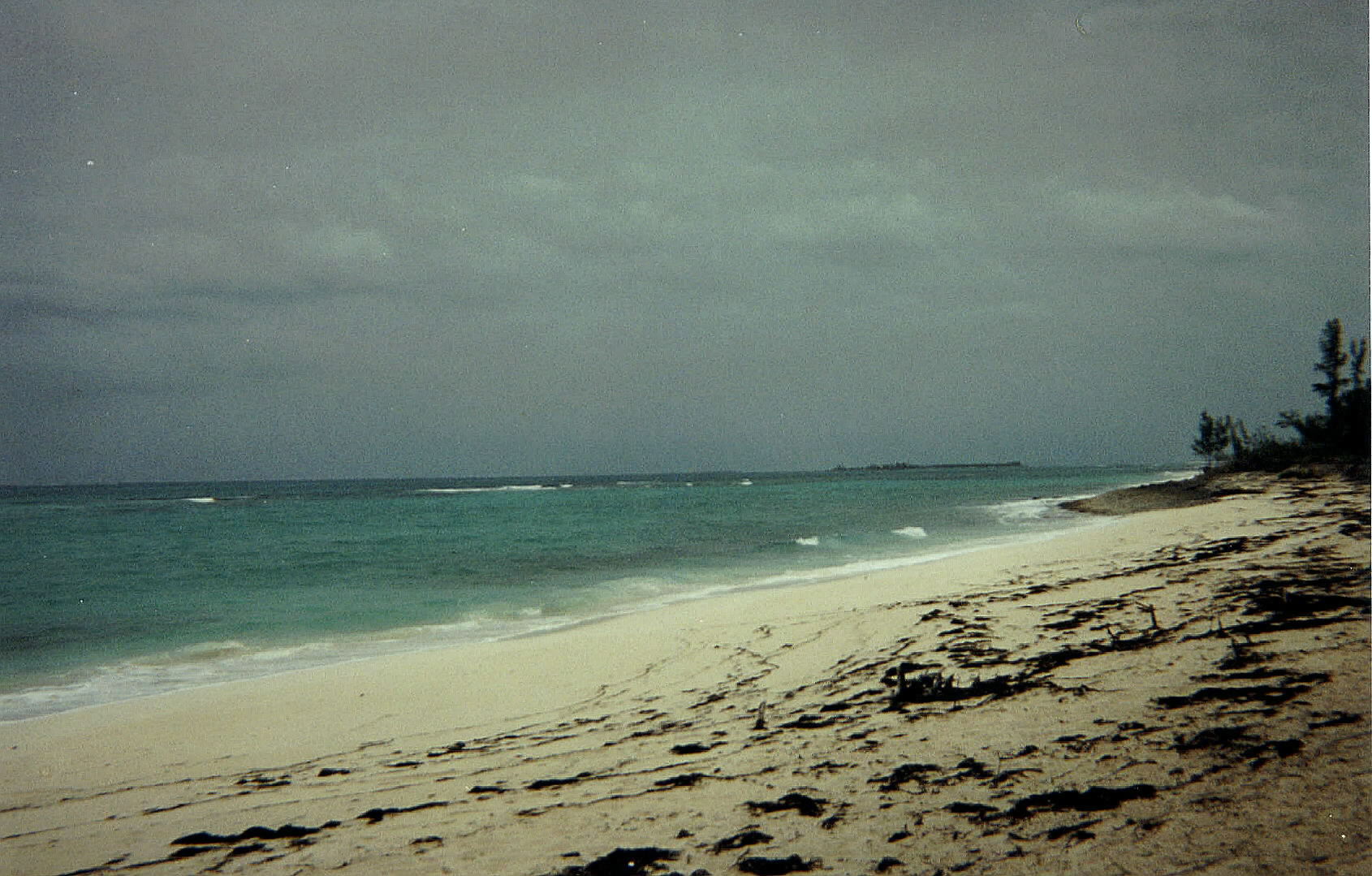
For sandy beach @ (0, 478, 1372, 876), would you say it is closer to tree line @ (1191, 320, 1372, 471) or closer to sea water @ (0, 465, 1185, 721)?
sea water @ (0, 465, 1185, 721)

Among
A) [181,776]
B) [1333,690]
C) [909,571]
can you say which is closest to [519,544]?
[909,571]

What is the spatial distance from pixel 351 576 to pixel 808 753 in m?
16.4

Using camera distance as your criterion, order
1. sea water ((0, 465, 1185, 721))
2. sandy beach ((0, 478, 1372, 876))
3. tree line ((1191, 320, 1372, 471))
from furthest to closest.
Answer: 1. tree line ((1191, 320, 1372, 471))
2. sea water ((0, 465, 1185, 721))
3. sandy beach ((0, 478, 1372, 876))

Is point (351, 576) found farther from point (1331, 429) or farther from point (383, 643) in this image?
point (1331, 429)

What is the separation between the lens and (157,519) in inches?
1451

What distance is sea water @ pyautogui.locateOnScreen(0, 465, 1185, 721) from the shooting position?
10.6 meters

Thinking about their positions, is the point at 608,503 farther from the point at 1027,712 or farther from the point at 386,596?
the point at 1027,712

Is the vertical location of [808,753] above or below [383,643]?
above

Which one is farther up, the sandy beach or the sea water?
Answer: the sandy beach

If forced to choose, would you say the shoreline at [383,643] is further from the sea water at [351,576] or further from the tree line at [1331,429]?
the tree line at [1331,429]

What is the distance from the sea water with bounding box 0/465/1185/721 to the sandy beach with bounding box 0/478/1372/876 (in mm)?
2367

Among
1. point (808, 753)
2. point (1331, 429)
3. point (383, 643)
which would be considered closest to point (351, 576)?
point (383, 643)

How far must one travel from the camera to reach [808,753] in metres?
4.36

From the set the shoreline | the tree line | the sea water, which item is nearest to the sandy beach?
the shoreline
